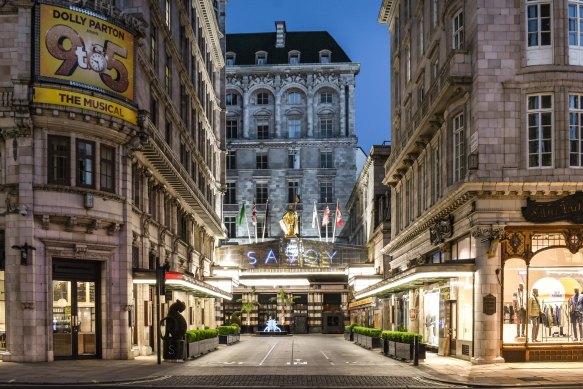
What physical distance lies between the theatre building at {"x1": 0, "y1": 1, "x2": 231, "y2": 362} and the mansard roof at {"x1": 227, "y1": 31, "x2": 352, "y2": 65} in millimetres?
77763

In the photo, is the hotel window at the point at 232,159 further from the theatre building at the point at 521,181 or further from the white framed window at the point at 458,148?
the theatre building at the point at 521,181

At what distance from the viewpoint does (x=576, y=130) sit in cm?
3284

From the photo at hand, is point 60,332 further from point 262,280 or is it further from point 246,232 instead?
point 246,232

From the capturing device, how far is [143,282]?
3900cm

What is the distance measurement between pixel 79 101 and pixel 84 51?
7.43 feet

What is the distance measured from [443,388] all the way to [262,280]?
68040 mm

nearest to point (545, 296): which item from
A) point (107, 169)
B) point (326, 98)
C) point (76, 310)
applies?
point (107, 169)

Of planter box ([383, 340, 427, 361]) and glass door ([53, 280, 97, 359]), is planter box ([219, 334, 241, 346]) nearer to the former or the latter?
planter box ([383, 340, 427, 361])

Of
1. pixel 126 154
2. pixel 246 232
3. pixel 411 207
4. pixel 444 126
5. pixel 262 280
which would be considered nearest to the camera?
pixel 126 154

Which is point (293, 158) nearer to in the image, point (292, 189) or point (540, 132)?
point (292, 189)

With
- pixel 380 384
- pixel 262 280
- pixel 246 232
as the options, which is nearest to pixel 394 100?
pixel 262 280

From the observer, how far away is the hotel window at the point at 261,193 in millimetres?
115250

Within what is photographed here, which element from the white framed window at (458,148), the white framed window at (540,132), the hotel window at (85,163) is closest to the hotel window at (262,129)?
the white framed window at (458,148)

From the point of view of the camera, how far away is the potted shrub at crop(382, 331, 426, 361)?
3375 centimetres
